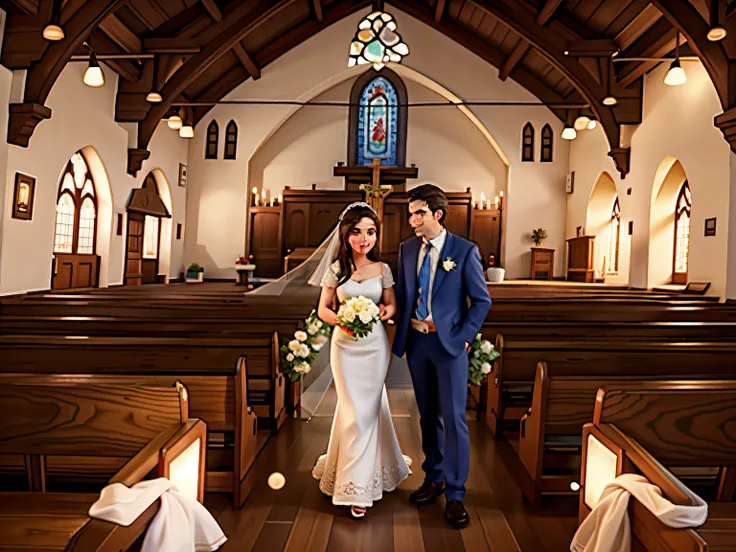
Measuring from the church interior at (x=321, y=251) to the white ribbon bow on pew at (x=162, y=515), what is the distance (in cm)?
2

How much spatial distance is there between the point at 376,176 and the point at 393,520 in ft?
34.5

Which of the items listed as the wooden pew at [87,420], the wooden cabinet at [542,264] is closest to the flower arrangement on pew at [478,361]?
the wooden pew at [87,420]

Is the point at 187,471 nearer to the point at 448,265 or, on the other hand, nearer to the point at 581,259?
the point at 448,265

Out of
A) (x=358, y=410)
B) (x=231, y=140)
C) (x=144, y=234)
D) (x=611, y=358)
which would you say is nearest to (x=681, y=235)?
(x=611, y=358)

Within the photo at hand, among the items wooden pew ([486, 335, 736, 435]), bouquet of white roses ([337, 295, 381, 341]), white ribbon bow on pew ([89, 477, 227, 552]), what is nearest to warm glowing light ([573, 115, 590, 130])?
wooden pew ([486, 335, 736, 435])

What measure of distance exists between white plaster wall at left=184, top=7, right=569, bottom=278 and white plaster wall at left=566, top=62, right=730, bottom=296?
2132mm

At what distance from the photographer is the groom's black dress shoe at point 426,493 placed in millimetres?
2780

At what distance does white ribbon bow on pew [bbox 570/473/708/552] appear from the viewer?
1329mm

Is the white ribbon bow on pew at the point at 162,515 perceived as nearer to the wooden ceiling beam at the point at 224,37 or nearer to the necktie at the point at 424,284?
the necktie at the point at 424,284

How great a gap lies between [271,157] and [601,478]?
13018 millimetres

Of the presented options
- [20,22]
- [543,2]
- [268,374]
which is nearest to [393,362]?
[268,374]

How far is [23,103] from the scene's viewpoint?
6.94m

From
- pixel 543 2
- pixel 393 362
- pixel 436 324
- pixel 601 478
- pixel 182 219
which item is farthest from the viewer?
pixel 182 219

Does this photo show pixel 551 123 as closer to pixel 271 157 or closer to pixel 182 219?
pixel 271 157
